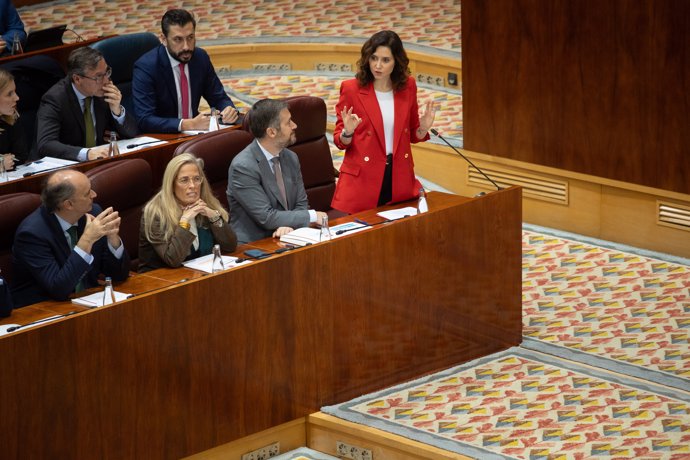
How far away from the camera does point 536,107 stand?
6.34 m

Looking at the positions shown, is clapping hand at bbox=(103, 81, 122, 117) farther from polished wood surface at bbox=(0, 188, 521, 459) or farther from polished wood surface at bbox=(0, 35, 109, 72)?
polished wood surface at bbox=(0, 188, 521, 459)

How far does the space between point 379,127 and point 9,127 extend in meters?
1.59

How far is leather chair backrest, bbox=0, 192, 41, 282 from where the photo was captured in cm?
454

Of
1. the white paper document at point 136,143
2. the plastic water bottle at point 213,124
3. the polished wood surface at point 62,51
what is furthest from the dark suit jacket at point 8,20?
the plastic water bottle at point 213,124

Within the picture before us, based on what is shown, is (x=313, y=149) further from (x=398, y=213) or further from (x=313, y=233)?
(x=313, y=233)

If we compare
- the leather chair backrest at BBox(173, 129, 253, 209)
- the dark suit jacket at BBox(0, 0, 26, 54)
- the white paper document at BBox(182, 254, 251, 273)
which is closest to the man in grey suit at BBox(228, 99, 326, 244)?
the leather chair backrest at BBox(173, 129, 253, 209)

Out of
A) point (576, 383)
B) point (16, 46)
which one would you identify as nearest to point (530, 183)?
point (576, 383)

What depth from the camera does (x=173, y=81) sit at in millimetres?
5988

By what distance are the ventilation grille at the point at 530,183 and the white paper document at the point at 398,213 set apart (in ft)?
4.80

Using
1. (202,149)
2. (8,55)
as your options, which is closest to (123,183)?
(202,149)

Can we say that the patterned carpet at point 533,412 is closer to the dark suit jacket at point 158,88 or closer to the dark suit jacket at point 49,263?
the dark suit jacket at point 49,263

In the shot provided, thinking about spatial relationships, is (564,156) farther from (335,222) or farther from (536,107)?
(335,222)

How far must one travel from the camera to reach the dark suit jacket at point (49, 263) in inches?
169

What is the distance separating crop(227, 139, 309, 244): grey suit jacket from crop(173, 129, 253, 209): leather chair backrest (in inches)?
10.1
